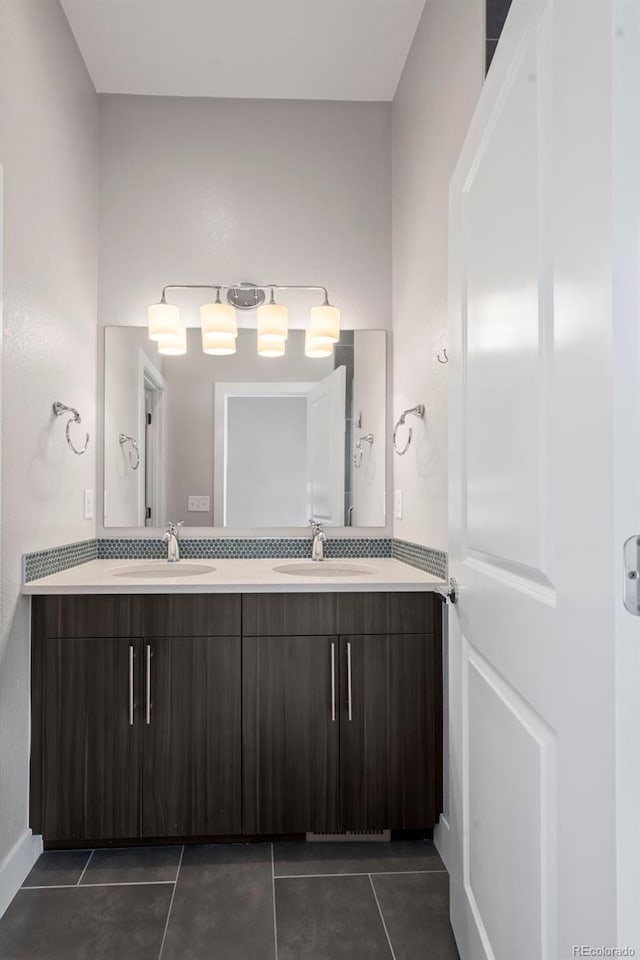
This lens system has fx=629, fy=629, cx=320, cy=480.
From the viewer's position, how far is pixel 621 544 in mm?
677

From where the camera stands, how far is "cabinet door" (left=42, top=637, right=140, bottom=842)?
190cm

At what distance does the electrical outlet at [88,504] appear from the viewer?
2459mm

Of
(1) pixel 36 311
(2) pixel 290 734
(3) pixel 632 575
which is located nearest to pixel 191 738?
(2) pixel 290 734

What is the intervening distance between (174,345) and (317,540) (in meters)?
1.00

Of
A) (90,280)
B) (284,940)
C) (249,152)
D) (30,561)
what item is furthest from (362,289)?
(284,940)

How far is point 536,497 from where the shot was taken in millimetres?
941

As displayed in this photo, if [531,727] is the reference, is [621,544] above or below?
above

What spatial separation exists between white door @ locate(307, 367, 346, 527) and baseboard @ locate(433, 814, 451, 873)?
3.82 ft

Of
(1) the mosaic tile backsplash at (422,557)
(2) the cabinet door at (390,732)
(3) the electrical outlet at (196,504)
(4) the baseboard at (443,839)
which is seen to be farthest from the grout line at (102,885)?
(3) the electrical outlet at (196,504)

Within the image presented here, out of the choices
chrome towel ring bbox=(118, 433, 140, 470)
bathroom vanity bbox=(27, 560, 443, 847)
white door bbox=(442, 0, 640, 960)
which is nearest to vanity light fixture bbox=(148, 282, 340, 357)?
chrome towel ring bbox=(118, 433, 140, 470)

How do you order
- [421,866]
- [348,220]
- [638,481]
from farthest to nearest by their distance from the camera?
[348,220]
[421,866]
[638,481]

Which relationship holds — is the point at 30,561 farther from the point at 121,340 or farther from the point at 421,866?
the point at 421,866

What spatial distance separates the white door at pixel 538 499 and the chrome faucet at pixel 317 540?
1173mm

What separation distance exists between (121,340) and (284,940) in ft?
7.09
